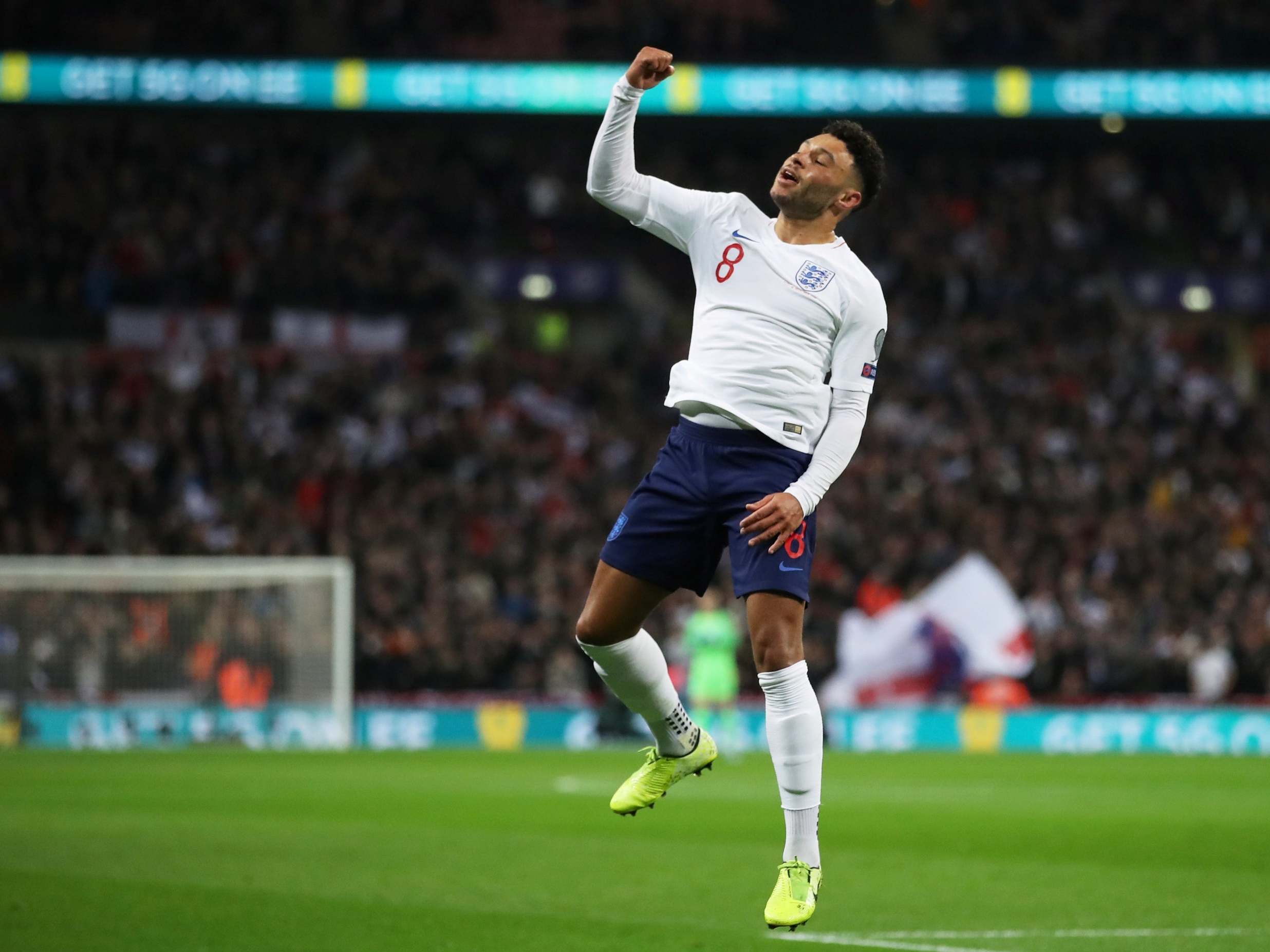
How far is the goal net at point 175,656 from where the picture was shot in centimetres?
2188

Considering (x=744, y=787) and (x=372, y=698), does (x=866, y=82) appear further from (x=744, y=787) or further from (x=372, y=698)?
(x=744, y=787)

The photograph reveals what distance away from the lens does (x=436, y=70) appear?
27.1 metres

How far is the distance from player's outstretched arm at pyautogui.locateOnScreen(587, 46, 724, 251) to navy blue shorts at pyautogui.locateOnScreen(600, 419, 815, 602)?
0.73 metres

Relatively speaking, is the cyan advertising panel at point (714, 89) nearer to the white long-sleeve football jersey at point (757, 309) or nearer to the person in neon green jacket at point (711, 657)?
the person in neon green jacket at point (711, 657)

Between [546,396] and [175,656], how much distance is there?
7.94m

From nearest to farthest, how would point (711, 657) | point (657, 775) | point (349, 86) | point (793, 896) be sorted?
1. point (793, 896)
2. point (657, 775)
3. point (711, 657)
4. point (349, 86)

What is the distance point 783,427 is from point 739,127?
23442mm

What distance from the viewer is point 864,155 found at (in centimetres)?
654

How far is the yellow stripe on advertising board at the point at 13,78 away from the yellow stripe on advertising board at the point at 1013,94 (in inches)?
540

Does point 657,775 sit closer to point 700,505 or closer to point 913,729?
point 700,505

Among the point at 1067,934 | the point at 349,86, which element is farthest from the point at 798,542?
the point at 349,86

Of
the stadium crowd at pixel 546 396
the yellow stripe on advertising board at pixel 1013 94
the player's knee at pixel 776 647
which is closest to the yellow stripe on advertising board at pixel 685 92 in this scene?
the stadium crowd at pixel 546 396

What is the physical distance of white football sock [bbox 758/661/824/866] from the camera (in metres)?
6.22

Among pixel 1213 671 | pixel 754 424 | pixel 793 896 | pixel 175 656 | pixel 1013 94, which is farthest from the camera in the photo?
pixel 1013 94
